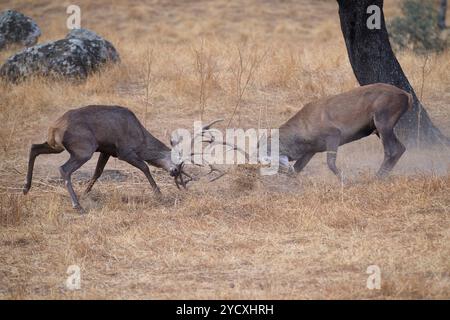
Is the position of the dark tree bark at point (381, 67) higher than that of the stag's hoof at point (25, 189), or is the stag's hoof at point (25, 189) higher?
the dark tree bark at point (381, 67)

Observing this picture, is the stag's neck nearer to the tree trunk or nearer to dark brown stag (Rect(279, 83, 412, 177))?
dark brown stag (Rect(279, 83, 412, 177))

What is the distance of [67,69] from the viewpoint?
14.6m

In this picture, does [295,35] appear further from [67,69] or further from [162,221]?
[162,221]

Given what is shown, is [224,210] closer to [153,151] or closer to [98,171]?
[153,151]

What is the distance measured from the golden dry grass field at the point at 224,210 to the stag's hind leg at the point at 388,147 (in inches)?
17.5

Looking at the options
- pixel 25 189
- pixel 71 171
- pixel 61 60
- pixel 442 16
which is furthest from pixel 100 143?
pixel 442 16

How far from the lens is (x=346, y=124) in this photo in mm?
10469

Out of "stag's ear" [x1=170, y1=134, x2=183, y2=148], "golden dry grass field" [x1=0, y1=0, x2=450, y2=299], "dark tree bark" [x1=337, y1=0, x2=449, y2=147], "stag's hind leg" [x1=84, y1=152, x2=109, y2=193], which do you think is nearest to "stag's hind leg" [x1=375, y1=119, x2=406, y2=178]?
"golden dry grass field" [x1=0, y1=0, x2=450, y2=299]

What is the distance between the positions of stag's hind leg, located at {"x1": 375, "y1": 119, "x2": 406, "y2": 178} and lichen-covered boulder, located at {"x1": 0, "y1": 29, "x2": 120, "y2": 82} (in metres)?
6.67

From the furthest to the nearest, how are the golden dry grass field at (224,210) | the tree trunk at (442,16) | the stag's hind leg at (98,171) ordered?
the tree trunk at (442,16) → the stag's hind leg at (98,171) → the golden dry grass field at (224,210)

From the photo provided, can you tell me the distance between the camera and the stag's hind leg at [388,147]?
10203mm

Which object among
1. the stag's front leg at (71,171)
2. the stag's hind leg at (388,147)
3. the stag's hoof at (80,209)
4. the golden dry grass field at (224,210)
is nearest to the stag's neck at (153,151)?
the golden dry grass field at (224,210)

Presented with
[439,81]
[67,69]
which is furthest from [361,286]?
[67,69]

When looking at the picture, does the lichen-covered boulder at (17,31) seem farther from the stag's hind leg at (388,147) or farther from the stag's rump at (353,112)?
the stag's hind leg at (388,147)
